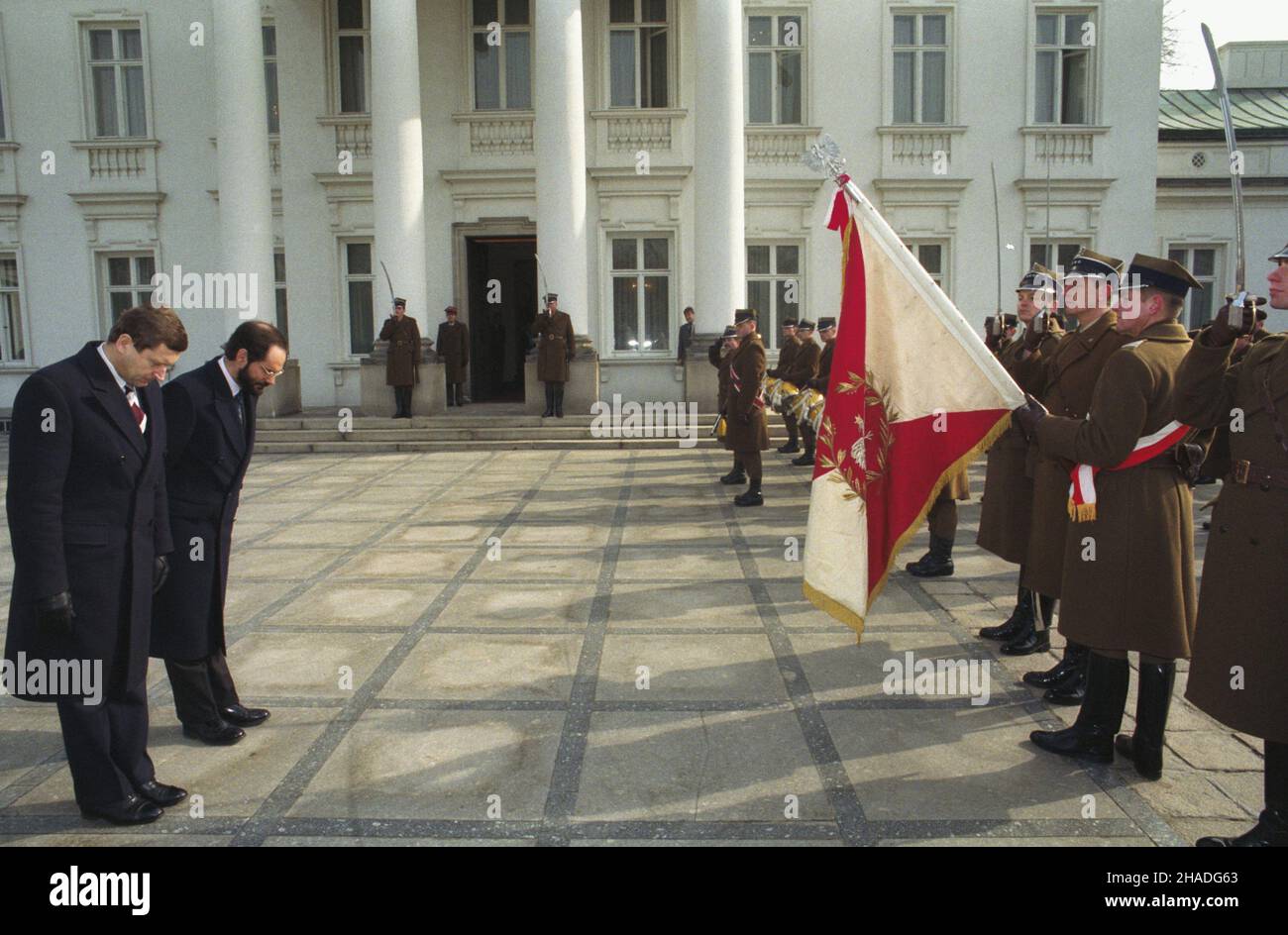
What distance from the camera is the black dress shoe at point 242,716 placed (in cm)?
491

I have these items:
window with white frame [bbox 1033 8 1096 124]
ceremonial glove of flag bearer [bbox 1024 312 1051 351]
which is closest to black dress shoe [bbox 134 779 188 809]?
ceremonial glove of flag bearer [bbox 1024 312 1051 351]

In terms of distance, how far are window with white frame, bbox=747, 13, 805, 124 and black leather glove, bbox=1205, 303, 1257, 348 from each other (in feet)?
57.5

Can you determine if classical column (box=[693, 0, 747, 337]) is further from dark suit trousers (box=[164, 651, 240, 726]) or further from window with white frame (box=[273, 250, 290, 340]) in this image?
dark suit trousers (box=[164, 651, 240, 726])

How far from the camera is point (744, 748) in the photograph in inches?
180

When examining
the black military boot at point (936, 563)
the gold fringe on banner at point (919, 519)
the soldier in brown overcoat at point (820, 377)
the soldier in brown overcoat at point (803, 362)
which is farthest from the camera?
the soldier in brown overcoat at point (803, 362)

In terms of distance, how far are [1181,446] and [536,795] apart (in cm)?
312

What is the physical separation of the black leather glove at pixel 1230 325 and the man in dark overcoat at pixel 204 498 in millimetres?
4001

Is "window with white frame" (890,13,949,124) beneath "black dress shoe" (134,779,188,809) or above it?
above

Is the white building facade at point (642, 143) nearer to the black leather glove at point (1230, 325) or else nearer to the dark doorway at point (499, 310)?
the dark doorway at point (499, 310)

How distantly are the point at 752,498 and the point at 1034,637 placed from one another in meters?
5.14

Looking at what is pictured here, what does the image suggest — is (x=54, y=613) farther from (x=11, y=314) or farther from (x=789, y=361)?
(x=11, y=314)

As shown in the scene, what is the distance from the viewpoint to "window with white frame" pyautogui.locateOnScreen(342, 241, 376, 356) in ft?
66.4

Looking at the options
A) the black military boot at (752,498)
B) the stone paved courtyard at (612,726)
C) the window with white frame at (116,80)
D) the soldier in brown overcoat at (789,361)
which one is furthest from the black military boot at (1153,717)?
the window with white frame at (116,80)

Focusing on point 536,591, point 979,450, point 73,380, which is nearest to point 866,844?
point 979,450
